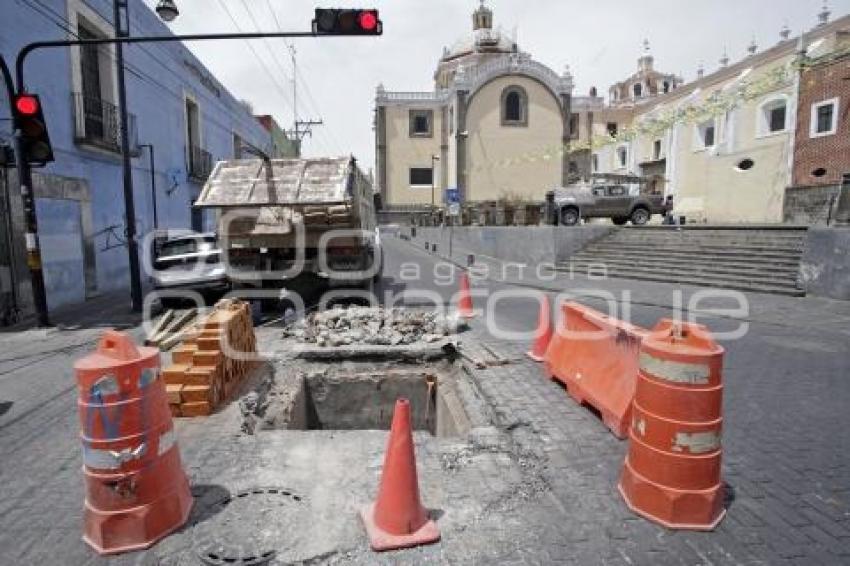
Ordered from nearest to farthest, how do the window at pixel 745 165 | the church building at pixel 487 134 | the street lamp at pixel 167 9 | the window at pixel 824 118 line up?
the street lamp at pixel 167 9 < the window at pixel 824 118 < the window at pixel 745 165 < the church building at pixel 487 134

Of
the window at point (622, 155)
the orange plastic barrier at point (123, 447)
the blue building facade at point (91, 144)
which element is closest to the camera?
the orange plastic barrier at point (123, 447)

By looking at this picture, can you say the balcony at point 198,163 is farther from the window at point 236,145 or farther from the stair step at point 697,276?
the stair step at point 697,276

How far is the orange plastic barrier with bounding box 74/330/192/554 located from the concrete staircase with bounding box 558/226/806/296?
12.7 meters

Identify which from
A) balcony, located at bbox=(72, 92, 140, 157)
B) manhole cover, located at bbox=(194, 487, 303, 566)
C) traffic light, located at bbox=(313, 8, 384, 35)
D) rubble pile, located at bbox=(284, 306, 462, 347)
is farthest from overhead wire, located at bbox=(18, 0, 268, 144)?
manhole cover, located at bbox=(194, 487, 303, 566)

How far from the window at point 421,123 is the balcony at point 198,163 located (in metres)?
33.6

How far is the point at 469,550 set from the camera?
2.91 m

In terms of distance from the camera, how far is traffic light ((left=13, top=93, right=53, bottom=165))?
802cm

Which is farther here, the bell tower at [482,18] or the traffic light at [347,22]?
the bell tower at [482,18]

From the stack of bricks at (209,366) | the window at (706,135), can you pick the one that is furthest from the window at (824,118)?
the stack of bricks at (209,366)

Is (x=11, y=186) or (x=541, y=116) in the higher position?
(x=541, y=116)

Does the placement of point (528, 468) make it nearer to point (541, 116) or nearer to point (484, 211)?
point (484, 211)

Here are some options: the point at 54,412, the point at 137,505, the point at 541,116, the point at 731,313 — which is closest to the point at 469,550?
the point at 137,505

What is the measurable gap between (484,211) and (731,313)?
1909cm

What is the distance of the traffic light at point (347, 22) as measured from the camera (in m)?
7.41
